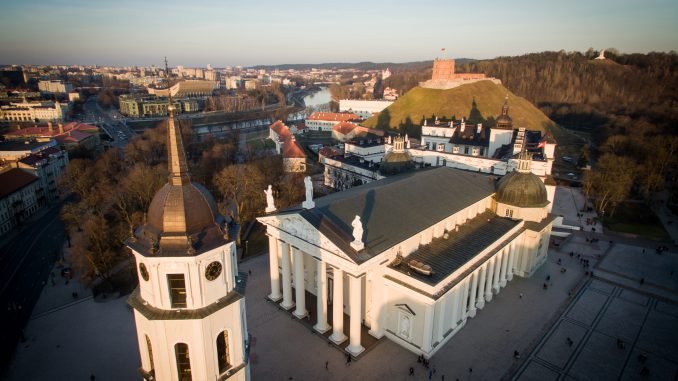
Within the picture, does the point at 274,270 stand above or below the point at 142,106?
below

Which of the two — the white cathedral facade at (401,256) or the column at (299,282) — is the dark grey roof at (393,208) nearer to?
the white cathedral facade at (401,256)

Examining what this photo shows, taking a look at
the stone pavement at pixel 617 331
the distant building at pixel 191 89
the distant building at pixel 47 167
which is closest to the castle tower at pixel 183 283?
the stone pavement at pixel 617 331

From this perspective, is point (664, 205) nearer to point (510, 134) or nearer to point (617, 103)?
point (510, 134)

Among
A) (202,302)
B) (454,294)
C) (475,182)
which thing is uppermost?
(202,302)

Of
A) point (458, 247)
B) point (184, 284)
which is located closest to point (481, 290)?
point (458, 247)

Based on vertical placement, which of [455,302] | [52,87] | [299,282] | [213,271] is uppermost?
[52,87]

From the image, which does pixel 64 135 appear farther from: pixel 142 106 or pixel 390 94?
pixel 390 94

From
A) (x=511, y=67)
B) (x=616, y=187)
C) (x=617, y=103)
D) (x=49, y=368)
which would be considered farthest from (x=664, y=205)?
(x=511, y=67)
